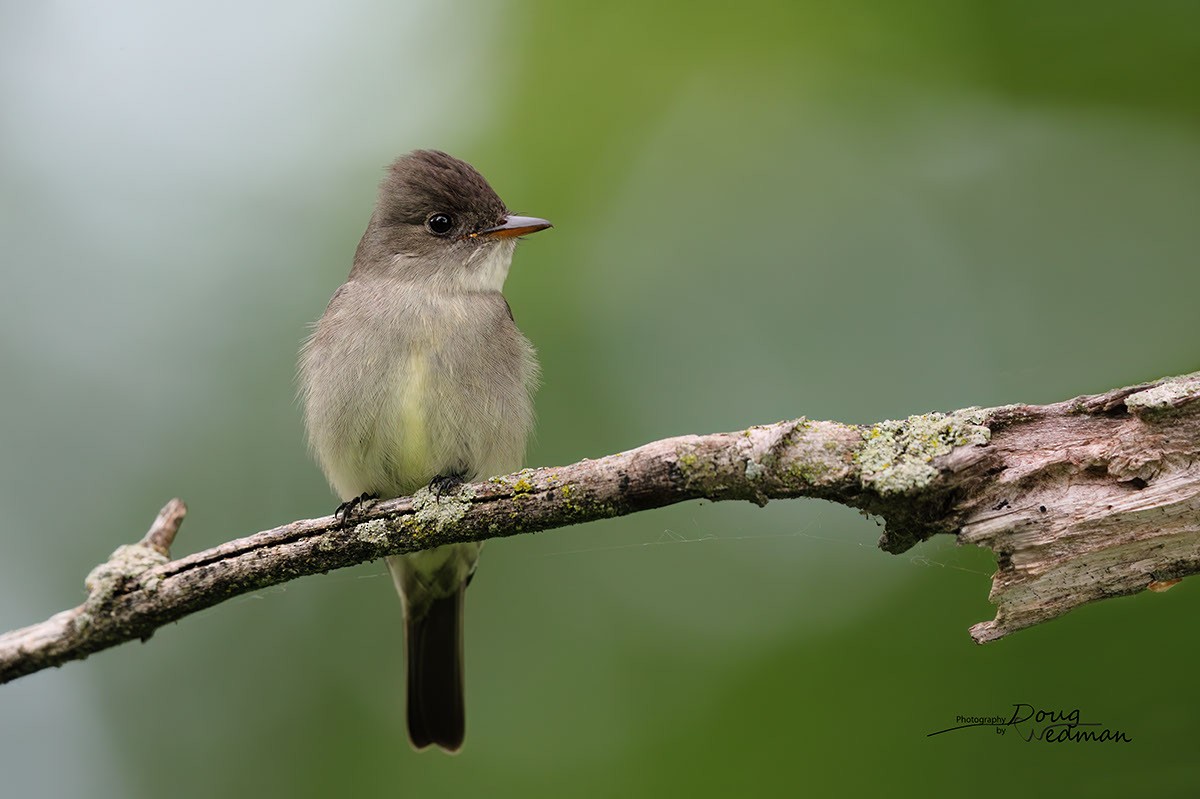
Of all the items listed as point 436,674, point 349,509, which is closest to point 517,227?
point 349,509

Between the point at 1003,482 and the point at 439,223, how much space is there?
3.43m

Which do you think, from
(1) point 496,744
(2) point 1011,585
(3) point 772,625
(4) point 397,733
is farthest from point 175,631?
(2) point 1011,585

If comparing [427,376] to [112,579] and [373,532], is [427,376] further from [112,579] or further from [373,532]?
[112,579]

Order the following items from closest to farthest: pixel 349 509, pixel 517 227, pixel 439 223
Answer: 1. pixel 349 509
2. pixel 517 227
3. pixel 439 223

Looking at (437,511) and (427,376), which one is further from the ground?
(427,376)

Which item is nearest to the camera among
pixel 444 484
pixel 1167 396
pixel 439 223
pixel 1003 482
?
pixel 1167 396

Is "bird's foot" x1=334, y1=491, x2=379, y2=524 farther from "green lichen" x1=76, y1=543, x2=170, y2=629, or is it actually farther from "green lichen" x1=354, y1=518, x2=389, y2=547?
"green lichen" x1=76, y1=543, x2=170, y2=629

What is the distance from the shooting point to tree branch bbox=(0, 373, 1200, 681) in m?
2.83

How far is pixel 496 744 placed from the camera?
5.29 m

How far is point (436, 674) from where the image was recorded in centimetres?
561

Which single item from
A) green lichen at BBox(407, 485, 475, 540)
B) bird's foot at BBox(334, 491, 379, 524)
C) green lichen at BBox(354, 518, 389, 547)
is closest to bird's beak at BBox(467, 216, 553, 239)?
bird's foot at BBox(334, 491, 379, 524)

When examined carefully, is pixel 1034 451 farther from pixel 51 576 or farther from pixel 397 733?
pixel 51 576

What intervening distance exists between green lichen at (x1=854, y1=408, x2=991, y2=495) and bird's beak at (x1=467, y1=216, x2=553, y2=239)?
2401 mm

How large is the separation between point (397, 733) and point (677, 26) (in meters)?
4.17
